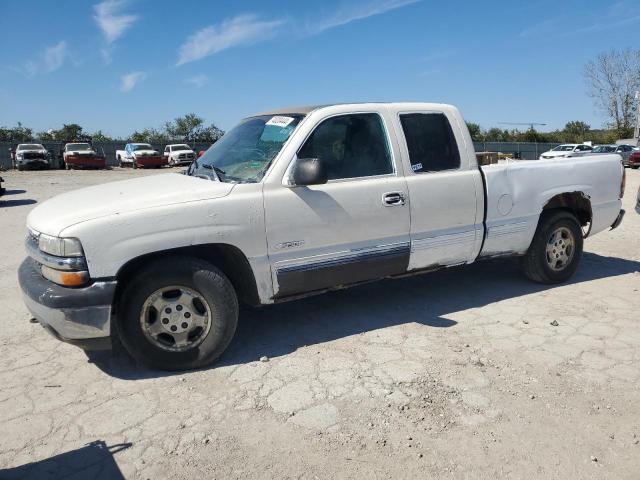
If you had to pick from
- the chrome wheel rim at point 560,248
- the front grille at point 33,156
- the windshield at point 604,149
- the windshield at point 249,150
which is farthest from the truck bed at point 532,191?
the front grille at point 33,156

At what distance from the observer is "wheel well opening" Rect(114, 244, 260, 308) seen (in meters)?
3.49

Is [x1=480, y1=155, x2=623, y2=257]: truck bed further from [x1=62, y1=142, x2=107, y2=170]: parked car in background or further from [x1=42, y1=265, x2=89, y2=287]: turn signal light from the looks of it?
[x1=62, y1=142, x2=107, y2=170]: parked car in background

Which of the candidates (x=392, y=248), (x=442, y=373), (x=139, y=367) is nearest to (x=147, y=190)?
(x=139, y=367)

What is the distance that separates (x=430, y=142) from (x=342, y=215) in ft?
3.90

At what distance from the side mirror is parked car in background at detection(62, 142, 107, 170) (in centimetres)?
3092

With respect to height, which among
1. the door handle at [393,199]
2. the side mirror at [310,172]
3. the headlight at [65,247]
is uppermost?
the side mirror at [310,172]

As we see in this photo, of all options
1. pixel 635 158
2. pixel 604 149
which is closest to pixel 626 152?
pixel 635 158

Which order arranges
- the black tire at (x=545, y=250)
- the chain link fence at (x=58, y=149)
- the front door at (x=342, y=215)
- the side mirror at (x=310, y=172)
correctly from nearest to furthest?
the side mirror at (x=310, y=172)
the front door at (x=342, y=215)
the black tire at (x=545, y=250)
the chain link fence at (x=58, y=149)

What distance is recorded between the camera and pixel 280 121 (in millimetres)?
4203

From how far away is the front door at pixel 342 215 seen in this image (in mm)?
3803

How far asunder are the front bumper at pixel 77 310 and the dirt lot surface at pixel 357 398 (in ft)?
1.27

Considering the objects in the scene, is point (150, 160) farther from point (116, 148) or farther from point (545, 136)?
point (545, 136)

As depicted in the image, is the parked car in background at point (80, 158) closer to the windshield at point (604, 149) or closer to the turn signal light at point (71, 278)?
the windshield at point (604, 149)

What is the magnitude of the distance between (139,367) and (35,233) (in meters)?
Answer: 1.18
